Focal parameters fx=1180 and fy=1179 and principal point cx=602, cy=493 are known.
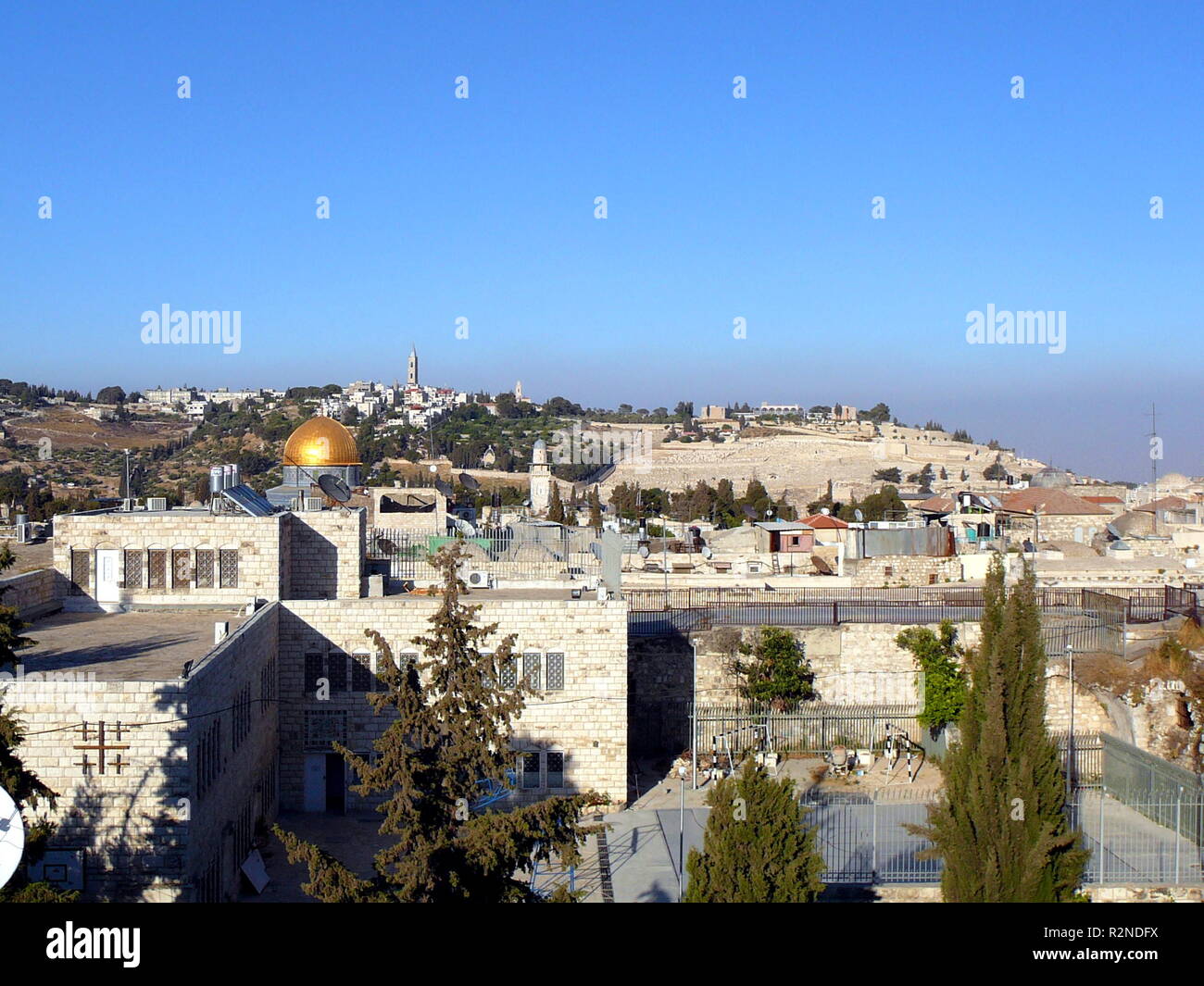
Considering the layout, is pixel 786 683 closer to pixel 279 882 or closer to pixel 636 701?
pixel 636 701

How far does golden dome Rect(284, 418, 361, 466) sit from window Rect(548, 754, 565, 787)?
26.8 metres

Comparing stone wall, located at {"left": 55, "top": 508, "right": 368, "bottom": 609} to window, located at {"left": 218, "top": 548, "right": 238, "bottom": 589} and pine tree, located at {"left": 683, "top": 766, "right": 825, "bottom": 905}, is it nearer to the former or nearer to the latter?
window, located at {"left": 218, "top": 548, "right": 238, "bottom": 589}

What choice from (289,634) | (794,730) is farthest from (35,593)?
(794,730)

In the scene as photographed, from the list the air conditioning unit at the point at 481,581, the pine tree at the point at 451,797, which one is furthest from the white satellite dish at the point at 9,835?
the air conditioning unit at the point at 481,581

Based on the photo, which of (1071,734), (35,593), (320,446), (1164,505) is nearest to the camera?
(35,593)

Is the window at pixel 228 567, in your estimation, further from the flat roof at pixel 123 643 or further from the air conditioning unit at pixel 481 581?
the air conditioning unit at pixel 481 581

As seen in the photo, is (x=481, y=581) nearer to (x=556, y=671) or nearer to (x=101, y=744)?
(x=556, y=671)

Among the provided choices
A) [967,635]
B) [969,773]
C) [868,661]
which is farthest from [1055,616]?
[969,773]

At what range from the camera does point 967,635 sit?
18938 millimetres

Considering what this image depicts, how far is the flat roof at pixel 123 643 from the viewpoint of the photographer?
444 inches

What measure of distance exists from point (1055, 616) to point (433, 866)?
15150 mm

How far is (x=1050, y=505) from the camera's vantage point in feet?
128

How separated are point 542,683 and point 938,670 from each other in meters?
6.56

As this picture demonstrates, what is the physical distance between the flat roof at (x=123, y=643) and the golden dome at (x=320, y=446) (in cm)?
2564
